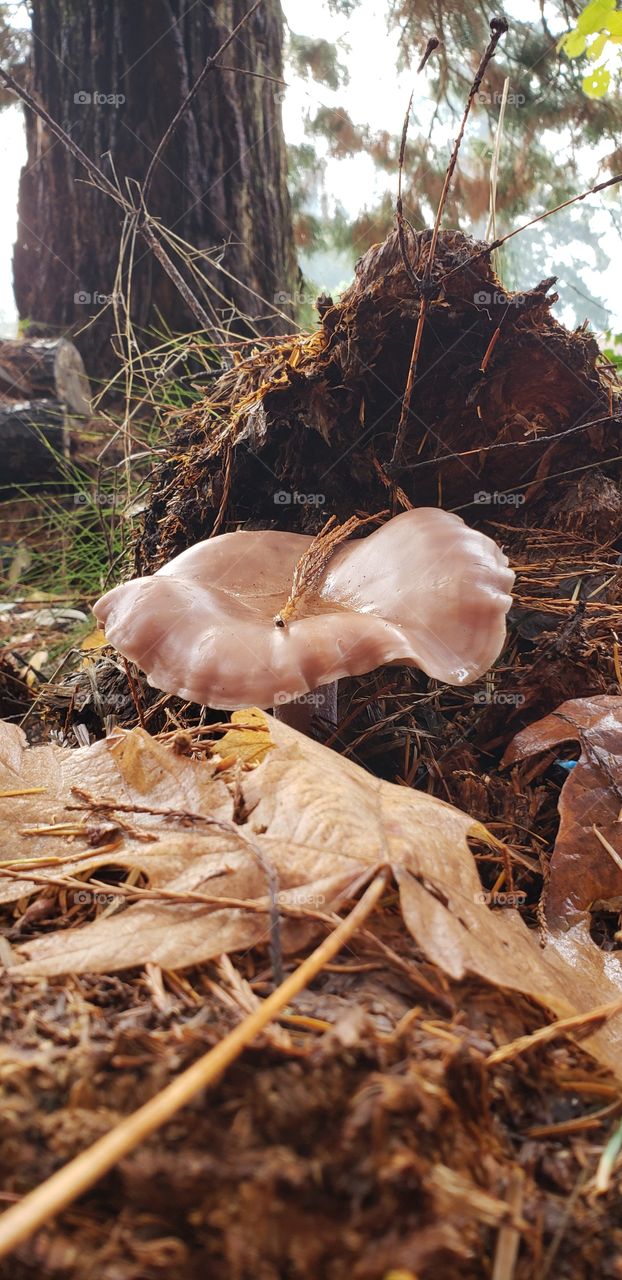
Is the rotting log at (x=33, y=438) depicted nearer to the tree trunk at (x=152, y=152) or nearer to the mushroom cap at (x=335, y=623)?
the tree trunk at (x=152, y=152)

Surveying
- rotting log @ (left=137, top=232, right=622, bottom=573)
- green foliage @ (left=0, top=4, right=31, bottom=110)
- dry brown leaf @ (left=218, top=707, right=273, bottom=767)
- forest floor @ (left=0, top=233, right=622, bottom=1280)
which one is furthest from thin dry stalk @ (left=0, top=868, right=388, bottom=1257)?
green foliage @ (left=0, top=4, right=31, bottom=110)

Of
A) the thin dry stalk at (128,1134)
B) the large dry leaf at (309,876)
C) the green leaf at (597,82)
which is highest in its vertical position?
the green leaf at (597,82)

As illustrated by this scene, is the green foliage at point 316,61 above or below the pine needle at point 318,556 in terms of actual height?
above

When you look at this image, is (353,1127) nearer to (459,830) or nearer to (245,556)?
(459,830)

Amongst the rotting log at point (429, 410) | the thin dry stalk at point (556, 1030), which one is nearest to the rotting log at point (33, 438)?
the rotting log at point (429, 410)

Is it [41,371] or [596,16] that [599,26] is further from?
[41,371]
